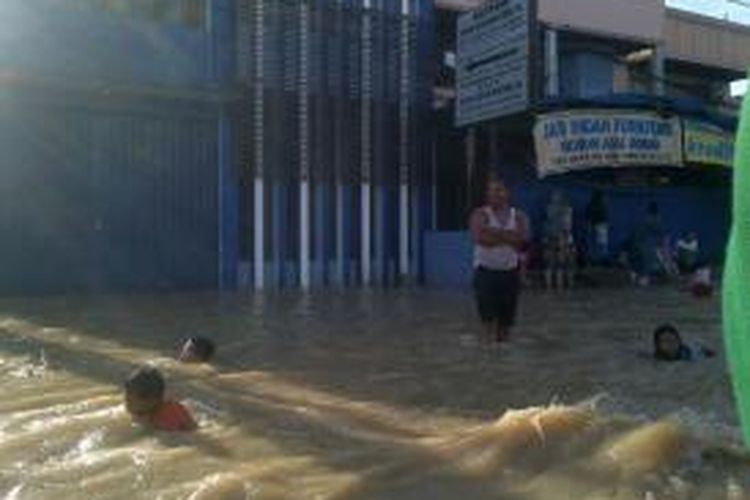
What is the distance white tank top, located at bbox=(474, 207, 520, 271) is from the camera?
37.1 ft

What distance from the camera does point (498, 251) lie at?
11.3 meters

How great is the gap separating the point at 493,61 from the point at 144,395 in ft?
50.2

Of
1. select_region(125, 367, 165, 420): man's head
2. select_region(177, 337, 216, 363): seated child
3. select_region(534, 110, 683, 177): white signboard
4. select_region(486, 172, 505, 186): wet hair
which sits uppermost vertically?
select_region(534, 110, 683, 177): white signboard

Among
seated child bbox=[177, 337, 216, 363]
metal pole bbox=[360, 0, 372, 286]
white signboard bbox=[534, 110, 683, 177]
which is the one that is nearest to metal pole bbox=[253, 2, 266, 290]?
metal pole bbox=[360, 0, 372, 286]

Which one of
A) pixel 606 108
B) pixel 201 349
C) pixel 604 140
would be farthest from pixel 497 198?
pixel 606 108

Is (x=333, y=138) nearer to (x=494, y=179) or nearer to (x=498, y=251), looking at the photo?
(x=494, y=179)

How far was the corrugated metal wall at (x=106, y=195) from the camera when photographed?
61.4 feet

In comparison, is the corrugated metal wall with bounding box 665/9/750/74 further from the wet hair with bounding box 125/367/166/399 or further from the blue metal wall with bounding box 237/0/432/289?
the wet hair with bounding box 125/367/166/399

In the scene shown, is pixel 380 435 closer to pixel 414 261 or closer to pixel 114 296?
pixel 114 296

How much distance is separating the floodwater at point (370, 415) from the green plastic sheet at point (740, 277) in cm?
377

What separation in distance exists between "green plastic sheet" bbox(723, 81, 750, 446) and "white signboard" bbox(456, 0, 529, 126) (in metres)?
18.7

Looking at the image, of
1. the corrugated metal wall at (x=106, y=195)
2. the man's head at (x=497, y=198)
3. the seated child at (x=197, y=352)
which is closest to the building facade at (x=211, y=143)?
the corrugated metal wall at (x=106, y=195)

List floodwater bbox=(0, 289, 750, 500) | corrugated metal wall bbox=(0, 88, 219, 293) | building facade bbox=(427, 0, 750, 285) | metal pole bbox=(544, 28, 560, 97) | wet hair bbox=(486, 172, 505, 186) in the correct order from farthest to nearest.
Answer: metal pole bbox=(544, 28, 560, 97), building facade bbox=(427, 0, 750, 285), corrugated metal wall bbox=(0, 88, 219, 293), wet hair bbox=(486, 172, 505, 186), floodwater bbox=(0, 289, 750, 500)

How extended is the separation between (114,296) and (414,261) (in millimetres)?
6203
